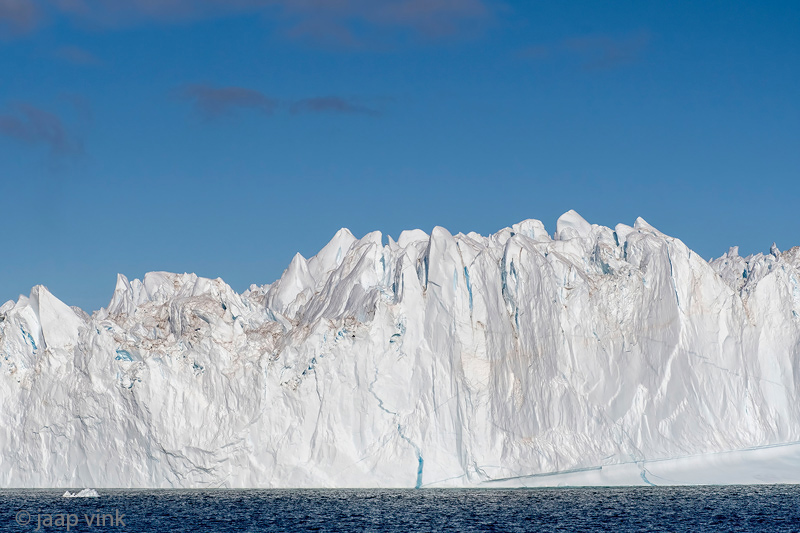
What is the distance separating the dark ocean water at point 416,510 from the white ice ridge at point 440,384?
1204 millimetres

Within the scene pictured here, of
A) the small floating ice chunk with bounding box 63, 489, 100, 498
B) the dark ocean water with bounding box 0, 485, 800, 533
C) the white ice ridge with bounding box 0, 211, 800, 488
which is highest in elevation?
the white ice ridge with bounding box 0, 211, 800, 488

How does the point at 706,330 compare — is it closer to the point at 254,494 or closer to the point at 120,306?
the point at 254,494

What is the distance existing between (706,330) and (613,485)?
9003 mm

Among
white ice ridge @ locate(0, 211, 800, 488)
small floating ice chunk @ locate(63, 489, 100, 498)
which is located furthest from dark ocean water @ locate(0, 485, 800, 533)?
white ice ridge @ locate(0, 211, 800, 488)

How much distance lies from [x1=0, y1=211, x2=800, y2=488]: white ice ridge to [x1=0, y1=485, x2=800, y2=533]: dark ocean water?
1204 mm

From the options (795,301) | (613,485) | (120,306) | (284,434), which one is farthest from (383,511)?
(120,306)

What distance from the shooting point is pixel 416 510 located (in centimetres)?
4312

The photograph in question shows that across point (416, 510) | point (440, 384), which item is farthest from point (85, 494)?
point (440, 384)

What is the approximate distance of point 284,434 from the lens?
49562mm

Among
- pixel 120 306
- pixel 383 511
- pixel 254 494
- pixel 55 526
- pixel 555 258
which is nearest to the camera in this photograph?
pixel 55 526

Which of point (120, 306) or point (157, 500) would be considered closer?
point (157, 500)

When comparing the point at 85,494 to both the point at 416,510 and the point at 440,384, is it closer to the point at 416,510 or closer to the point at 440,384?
the point at 416,510

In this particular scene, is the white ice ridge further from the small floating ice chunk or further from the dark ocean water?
the small floating ice chunk

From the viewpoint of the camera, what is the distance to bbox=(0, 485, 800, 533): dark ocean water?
38.4 metres
